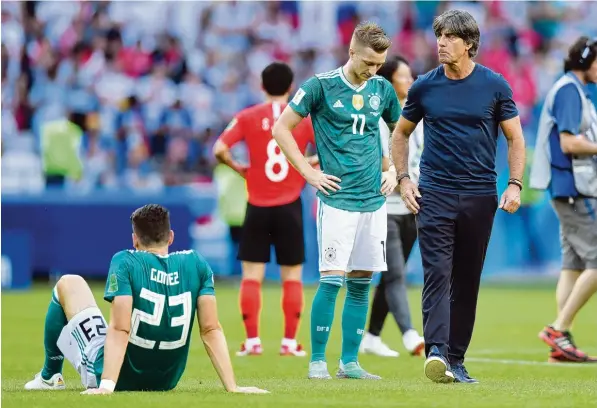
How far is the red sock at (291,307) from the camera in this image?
1169 cm

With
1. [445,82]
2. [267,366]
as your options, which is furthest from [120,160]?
[445,82]

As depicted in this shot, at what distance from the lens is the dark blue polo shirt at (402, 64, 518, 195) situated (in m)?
8.48

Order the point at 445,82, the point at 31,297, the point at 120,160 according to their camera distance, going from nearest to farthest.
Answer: the point at 445,82 < the point at 31,297 < the point at 120,160

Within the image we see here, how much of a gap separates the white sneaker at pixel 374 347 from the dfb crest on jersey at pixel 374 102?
3.12m

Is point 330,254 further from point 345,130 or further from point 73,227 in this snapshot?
point 73,227

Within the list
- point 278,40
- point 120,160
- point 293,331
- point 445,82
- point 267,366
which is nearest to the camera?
point 445,82

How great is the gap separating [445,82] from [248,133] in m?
3.62

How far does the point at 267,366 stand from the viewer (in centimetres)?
1048

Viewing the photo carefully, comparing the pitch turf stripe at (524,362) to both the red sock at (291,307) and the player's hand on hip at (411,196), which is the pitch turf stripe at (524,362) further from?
the player's hand on hip at (411,196)

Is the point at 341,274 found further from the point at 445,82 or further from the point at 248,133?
the point at 248,133

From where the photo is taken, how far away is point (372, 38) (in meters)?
8.87

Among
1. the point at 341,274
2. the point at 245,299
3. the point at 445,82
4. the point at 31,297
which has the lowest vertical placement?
the point at 31,297

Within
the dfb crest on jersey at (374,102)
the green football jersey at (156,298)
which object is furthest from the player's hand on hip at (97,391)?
the dfb crest on jersey at (374,102)

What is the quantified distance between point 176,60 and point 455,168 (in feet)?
58.9
